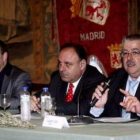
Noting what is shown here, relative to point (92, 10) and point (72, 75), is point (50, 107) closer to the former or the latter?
point (72, 75)

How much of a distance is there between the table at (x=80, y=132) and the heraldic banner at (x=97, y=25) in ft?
10.3

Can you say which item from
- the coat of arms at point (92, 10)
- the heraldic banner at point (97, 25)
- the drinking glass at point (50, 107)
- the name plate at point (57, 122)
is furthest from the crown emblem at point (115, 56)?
the name plate at point (57, 122)

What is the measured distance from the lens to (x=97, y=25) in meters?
6.23

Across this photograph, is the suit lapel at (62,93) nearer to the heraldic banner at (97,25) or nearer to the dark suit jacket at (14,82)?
the dark suit jacket at (14,82)

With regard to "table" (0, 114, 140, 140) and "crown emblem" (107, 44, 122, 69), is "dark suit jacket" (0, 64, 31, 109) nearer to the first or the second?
"crown emblem" (107, 44, 122, 69)

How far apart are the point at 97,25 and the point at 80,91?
2.79m

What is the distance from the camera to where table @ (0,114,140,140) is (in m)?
2.40

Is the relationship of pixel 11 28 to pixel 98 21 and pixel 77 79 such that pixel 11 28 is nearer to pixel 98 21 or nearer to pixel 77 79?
pixel 98 21

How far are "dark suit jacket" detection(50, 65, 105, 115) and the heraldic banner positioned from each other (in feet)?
5.27

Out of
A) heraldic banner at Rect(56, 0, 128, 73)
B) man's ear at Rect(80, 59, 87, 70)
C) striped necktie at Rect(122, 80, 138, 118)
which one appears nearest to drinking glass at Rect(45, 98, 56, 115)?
striped necktie at Rect(122, 80, 138, 118)

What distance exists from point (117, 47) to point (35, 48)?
5.01ft

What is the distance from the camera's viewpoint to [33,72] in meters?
6.99

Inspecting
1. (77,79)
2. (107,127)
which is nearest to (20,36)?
(77,79)

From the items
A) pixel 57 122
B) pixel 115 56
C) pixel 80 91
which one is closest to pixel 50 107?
pixel 80 91
